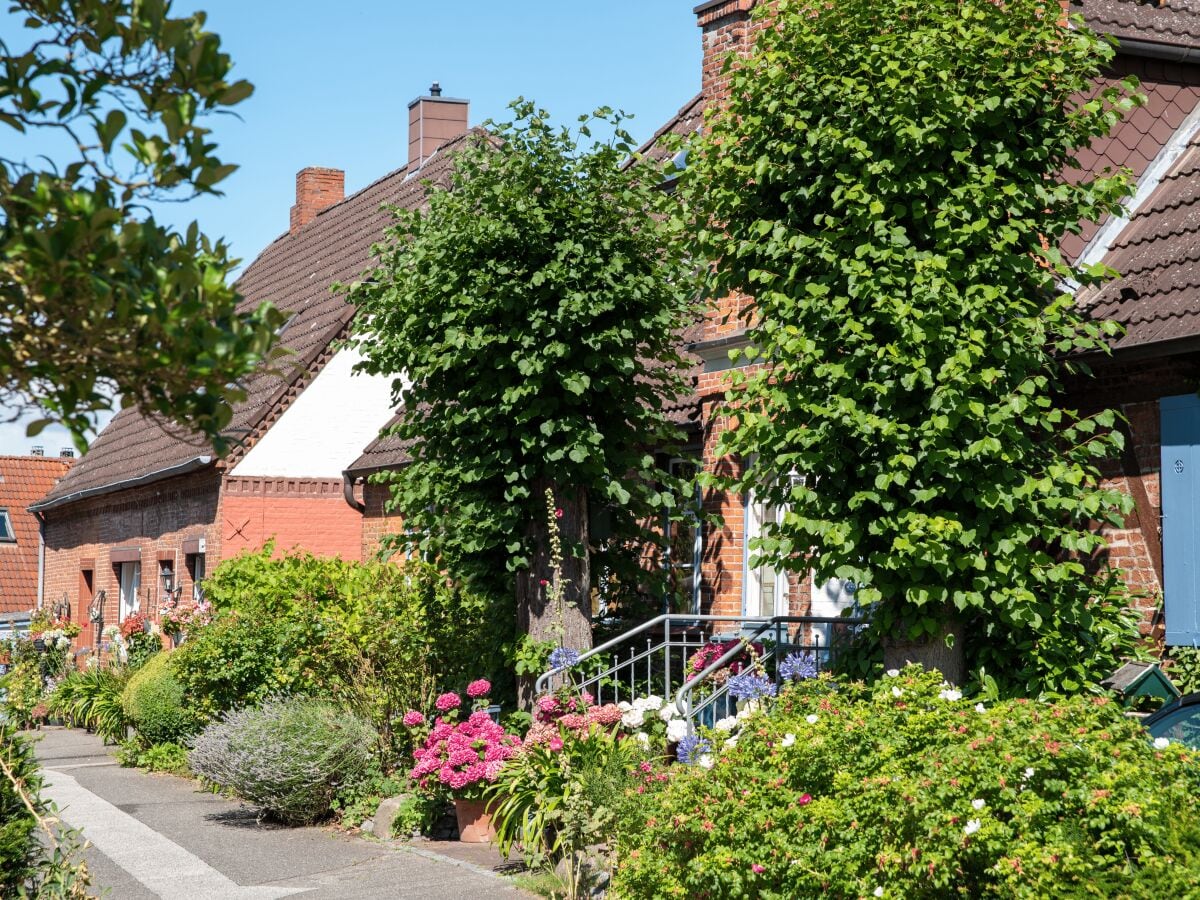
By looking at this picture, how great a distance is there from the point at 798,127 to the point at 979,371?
6.38 feet

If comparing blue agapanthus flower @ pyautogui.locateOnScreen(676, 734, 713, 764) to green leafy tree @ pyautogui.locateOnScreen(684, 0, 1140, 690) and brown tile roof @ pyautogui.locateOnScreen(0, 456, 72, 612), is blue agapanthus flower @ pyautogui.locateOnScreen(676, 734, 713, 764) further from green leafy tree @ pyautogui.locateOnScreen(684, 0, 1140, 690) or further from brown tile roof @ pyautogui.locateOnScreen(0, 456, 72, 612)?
brown tile roof @ pyautogui.locateOnScreen(0, 456, 72, 612)

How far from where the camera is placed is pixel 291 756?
11.1m

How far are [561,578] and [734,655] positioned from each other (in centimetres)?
156

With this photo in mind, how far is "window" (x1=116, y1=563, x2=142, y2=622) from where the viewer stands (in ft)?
78.7

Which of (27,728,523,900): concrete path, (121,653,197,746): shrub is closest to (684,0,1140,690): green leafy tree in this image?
(27,728,523,900): concrete path

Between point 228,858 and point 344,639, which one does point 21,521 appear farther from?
point 228,858

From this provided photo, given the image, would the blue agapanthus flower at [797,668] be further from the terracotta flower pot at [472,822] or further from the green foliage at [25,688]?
the green foliage at [25,688]

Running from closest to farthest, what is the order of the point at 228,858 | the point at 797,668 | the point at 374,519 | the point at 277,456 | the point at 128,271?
1. the point at 128,271
2. the point at 797,668
3. the point at 228,858
4. the point at 374,519
5. the point at 277,456

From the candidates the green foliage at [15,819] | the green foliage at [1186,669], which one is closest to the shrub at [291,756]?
Result: the green foliage at [15,819]

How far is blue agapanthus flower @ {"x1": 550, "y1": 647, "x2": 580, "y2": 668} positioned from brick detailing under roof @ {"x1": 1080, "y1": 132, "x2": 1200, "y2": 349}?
4.53 meters

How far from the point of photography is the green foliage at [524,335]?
34.3 feet

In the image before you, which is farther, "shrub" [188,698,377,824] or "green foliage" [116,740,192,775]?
"green foliage" [116,740,192,775]

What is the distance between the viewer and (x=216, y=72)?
3.23m

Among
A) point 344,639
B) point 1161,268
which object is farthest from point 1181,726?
point 344,639
